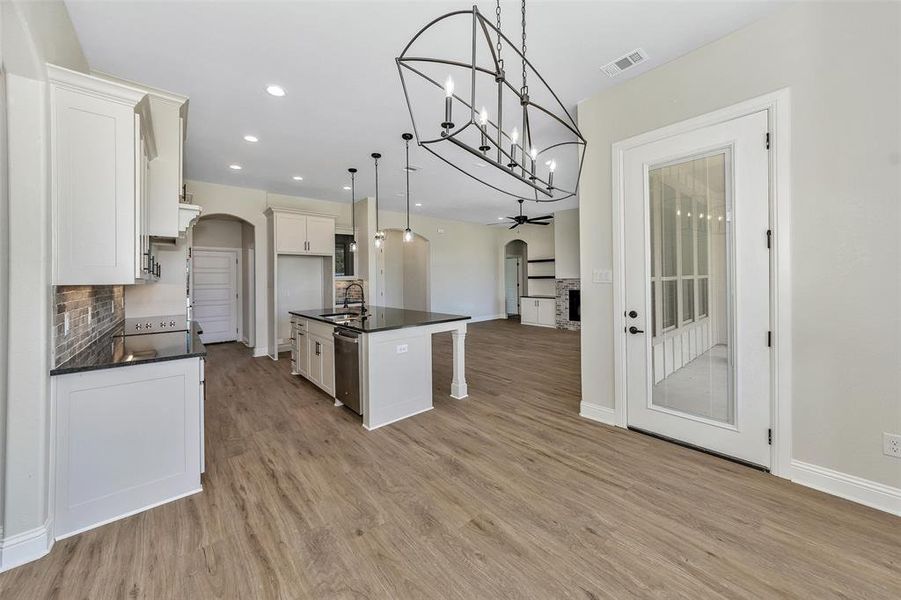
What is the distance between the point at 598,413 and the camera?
10.3ft

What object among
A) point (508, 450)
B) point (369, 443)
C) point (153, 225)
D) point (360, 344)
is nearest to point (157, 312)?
point (153, 225)

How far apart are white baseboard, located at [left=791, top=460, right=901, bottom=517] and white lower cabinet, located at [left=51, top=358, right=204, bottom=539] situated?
3.71m

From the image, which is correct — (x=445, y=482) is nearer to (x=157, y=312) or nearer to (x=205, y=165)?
(x=157, y=312)

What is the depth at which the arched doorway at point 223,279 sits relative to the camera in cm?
663

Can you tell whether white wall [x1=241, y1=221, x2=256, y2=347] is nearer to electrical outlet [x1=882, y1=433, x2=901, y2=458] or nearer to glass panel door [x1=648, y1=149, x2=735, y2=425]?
glass panel door [x1=648, y1=149, x2=735, y2=425]

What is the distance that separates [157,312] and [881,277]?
239 inches

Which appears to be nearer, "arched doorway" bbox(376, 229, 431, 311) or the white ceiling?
the white ceiling

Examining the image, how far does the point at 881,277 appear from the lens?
6.24ft

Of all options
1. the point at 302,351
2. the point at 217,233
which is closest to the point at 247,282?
the point at 217,233

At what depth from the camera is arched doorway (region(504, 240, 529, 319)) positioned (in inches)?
471

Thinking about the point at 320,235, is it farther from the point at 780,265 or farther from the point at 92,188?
the point at 780,265

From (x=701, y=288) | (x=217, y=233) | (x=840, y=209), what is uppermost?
(x=217, y=233)

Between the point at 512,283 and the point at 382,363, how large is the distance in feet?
31.4

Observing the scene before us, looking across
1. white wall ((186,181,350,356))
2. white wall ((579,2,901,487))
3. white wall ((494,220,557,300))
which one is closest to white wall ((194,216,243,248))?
white wall ((186,181,350,356))
